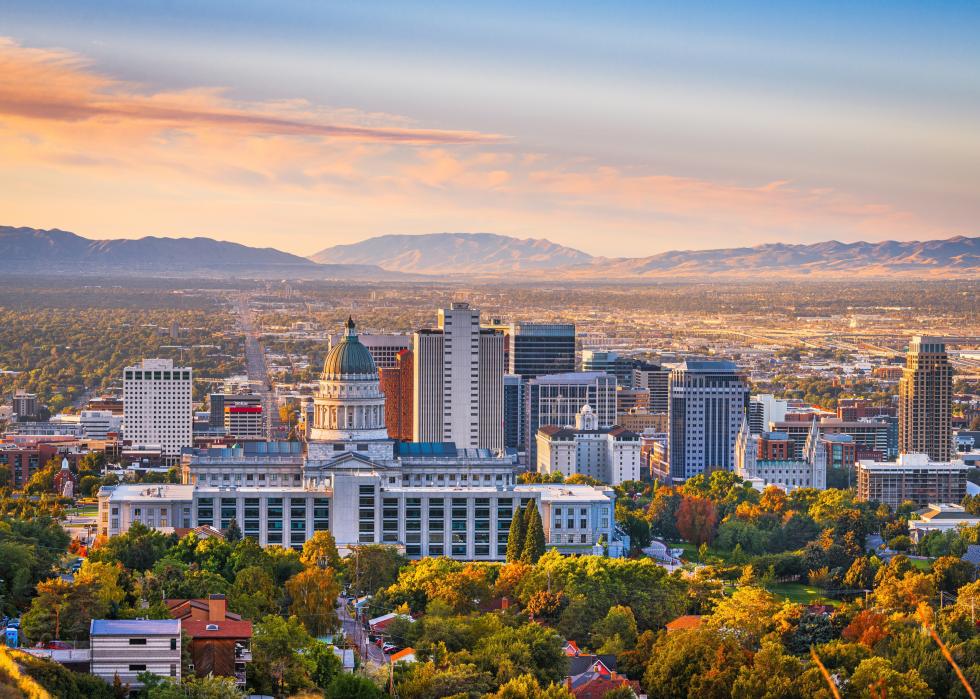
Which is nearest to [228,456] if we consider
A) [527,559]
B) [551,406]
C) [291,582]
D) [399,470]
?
[399,470]

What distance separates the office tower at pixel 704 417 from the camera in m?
179

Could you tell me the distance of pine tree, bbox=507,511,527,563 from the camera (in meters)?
102

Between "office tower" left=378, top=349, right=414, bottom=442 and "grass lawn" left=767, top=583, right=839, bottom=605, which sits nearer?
"grass lawn" left=767, top=583, right=839, bottom=605

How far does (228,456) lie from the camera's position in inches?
4555

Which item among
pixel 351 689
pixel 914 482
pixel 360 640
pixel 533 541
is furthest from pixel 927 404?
pixel 351 689

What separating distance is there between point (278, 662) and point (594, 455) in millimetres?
95884

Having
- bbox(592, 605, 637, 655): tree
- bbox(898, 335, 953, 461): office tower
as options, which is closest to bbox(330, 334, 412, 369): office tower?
bbox(898, 335, 953, 461): office tower

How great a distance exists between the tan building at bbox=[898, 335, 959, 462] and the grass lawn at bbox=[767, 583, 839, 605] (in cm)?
7970

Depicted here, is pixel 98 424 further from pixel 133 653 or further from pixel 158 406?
pixel 133 653

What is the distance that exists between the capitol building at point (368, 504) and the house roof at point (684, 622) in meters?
26.1

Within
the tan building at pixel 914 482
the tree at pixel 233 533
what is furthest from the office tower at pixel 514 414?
the tree at pixel 233 533

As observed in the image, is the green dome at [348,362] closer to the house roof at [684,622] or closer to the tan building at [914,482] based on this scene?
the house roof at [684,622]

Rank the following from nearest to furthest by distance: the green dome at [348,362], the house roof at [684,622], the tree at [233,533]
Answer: the house roof at [684,622]
the tree at [233,533]
the green dome at [348,362]

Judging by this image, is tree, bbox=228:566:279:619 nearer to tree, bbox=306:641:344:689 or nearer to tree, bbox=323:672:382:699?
tree, bbox=306:641:344:689
